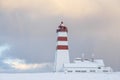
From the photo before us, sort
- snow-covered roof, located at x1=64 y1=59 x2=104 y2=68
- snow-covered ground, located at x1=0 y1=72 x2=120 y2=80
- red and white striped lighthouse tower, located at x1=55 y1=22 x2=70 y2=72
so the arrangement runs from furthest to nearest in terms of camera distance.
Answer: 1. red and white striped lighthouse tower, located at x1=55 y1=22 x2=70 y2=72
2. snow-covered roof, located at x1=64 y1=59 x2=104 y2=68
3. snow-covered ground, located at x1=0 y1=72 x2=120 y2=80

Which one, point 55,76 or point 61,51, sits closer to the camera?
point 55,76

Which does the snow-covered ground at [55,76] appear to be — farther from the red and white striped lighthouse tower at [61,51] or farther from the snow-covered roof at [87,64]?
the red and white striped lighthouse tower at [61,51]

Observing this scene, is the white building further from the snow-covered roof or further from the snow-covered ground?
the snow-covered ground

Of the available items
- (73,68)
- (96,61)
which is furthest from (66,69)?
(96,61)

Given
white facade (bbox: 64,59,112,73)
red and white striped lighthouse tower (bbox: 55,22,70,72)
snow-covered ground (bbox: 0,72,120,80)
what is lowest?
snow-covered ground (bbox: 0,72,120,80)

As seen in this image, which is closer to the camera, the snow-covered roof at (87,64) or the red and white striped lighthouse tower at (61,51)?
the snow-covered roof at (87,64)

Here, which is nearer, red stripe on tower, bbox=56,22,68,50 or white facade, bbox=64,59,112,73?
white facade, bbox=64,59,112,73

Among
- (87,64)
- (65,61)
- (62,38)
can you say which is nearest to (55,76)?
(65,61)

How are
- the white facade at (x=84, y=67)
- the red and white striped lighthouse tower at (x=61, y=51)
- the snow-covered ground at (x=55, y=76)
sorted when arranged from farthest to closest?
the red and white striped lighthouse tower at (x=61, y=51) < the white facade at (x=84, y=67) < the snow-covered ground at (x=55, y=76)

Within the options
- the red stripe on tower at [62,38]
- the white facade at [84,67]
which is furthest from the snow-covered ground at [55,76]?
Result: the red stripe on tower at [62,38]

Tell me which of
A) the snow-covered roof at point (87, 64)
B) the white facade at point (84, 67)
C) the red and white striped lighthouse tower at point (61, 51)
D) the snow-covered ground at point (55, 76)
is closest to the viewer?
the snow-covered ground at point (55, 76)

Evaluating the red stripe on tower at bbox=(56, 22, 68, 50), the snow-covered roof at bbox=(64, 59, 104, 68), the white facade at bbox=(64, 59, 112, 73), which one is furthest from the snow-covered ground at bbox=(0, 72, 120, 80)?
the red stripe on tower at bbox=(56, 22, 68, 50)

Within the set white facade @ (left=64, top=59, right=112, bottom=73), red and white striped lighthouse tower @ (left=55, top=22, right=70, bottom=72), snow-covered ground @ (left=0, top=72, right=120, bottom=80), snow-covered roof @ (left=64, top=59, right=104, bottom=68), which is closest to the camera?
snow-covered ground @ (left=0, top=72, right=120, bottom=80)

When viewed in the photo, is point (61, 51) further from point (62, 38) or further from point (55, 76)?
point (55, 76)
